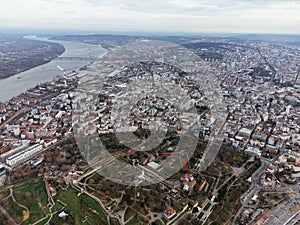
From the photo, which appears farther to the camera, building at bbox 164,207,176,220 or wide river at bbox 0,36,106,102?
wide river at bbox 0,36,106,102

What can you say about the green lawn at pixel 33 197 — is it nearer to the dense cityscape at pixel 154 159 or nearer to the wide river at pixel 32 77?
the dense cityscape at pixel 154 159

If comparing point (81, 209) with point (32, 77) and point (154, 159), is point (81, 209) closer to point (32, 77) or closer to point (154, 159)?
point (154, 159)

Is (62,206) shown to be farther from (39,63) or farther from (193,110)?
(39,63)

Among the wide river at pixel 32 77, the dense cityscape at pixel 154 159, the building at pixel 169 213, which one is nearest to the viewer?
the building at pixel 169 213

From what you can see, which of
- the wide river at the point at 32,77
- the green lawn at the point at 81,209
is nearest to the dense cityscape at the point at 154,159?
the green lawn at the point at 81,209

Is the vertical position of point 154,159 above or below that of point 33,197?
above

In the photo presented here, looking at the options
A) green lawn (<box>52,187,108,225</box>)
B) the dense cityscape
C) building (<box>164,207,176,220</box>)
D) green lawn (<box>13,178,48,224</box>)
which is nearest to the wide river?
the dense cityscape

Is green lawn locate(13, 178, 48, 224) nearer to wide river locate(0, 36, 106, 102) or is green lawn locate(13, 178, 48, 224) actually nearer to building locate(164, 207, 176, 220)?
building locate(164, 207, 176, 220)

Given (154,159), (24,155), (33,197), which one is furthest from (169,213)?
(24,155)
